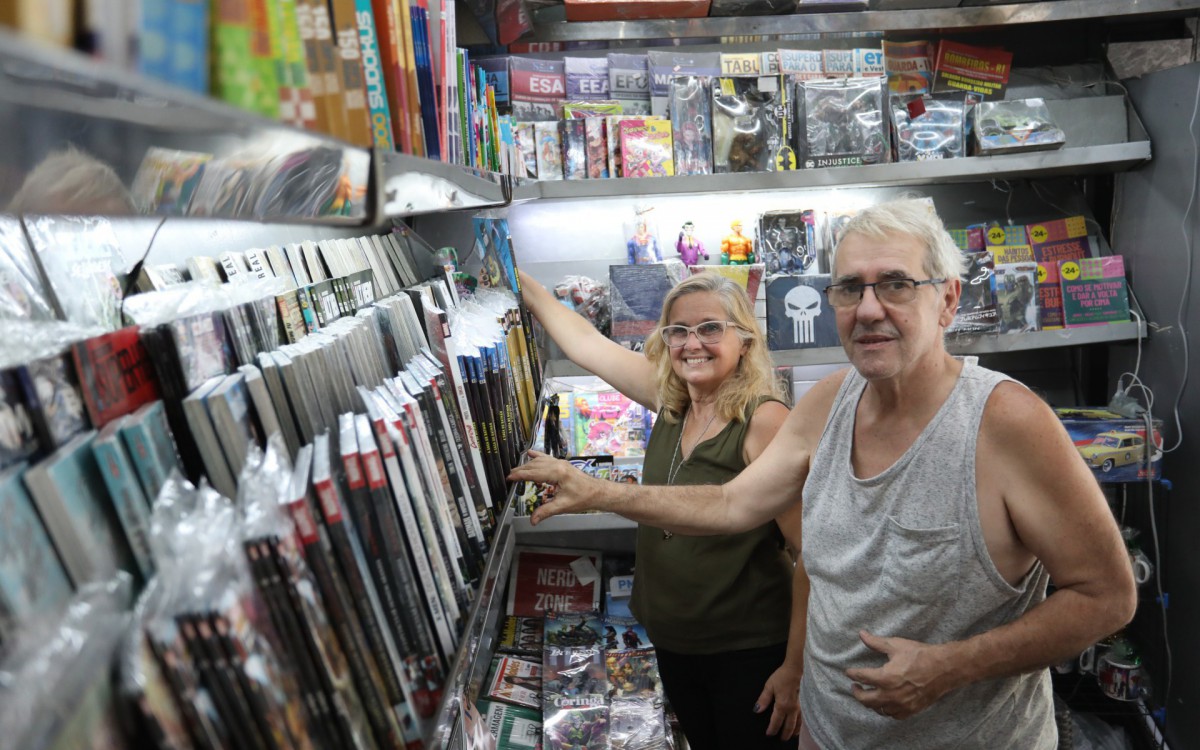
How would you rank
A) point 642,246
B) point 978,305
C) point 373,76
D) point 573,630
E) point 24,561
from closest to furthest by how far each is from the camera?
point 24,561
point 373,76
point 573,630
point 978,305
point 642,246

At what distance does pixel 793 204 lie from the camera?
297 centimetres

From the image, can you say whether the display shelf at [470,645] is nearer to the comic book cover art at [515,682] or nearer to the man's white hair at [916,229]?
the comic book cover art at [515,682]

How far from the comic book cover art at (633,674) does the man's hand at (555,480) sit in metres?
0.63

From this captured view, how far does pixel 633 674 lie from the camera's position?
6.59ft

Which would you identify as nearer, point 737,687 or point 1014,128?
point 737,687

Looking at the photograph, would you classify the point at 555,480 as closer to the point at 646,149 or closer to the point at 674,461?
the point at 674,461

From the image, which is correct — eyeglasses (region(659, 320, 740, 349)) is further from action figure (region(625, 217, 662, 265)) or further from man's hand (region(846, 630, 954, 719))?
man's hand (region(846, 630, 954, 719))

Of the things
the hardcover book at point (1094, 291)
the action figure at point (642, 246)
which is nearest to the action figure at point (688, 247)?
the action figure at point (642, 246)

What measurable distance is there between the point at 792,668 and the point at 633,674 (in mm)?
410

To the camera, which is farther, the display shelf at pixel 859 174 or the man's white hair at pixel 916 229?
the display shelf at pixel 859 174

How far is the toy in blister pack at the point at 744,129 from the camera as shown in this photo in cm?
260

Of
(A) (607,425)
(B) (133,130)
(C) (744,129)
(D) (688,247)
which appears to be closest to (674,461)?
(A) (607,425)

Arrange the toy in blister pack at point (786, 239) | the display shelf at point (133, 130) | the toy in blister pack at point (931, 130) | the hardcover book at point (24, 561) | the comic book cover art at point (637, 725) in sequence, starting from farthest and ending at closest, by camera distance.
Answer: the toy in blister pack at point (786, 239) < the toy in blister pack at point (931, 130) < the comic book cover art at point (637, 725) < the hardcover book at point (24, 561) < the display shelf at point (133, 130)

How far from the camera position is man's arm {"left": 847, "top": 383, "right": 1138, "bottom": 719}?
4.34 feet
